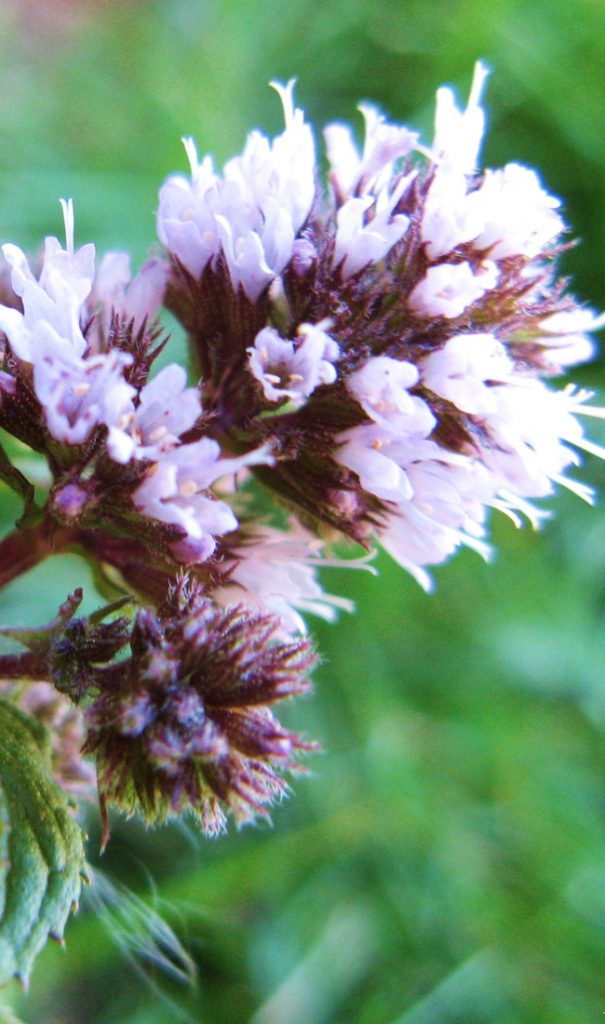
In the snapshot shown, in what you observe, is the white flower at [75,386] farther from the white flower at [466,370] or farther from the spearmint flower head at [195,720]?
the white flower at [466,370]

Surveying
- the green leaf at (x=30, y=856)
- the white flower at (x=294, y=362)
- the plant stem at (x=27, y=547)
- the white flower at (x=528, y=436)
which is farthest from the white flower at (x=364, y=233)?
the green leaf at (x=30, y=856)

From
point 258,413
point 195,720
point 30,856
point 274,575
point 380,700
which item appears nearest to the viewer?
point 195,720

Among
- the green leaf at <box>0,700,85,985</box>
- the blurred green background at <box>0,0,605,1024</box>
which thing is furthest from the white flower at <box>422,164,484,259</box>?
the blurred green background at <box>0,0,605,1024</box>

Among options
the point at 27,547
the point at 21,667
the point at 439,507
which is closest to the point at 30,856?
the point at 21,667

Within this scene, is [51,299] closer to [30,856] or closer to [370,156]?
[370,156]

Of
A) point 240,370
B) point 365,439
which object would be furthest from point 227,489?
point 365,439

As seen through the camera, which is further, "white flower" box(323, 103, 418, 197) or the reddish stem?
"white flower" box(323, 103, 418, 197)

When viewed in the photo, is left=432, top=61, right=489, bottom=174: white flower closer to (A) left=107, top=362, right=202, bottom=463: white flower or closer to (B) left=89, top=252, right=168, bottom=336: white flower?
(B) left=89, top=252, right=168, bottom=336: white flower

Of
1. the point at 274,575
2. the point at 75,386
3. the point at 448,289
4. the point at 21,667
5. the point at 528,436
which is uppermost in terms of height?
the point at 448,289
